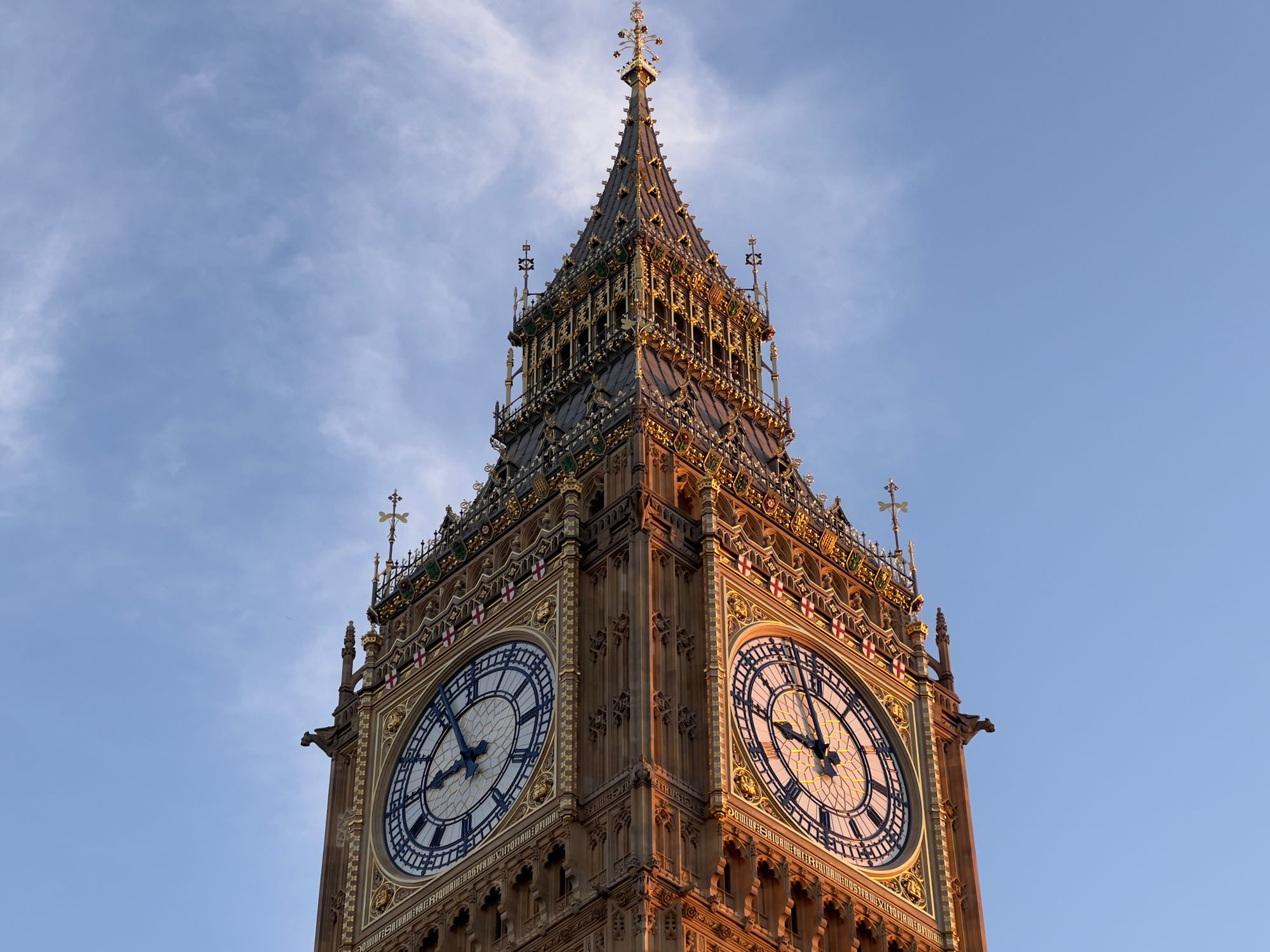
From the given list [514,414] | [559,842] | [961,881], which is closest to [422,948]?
[559,842]

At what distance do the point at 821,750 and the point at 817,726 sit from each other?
0.87 m

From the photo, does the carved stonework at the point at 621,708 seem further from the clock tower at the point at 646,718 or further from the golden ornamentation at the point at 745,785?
the golden ornamentation at the point at 745,785

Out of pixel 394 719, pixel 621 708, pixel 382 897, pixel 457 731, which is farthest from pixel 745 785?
pixel 394 719

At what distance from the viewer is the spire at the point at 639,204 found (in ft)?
273

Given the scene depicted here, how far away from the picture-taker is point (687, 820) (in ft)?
199

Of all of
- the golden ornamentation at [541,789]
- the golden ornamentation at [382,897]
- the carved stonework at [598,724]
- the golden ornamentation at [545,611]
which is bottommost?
the golden ornamentation at [382,897]

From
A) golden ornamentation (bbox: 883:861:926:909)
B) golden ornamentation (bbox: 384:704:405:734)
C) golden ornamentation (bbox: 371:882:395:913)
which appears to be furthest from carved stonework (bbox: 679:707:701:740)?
golden ornamentation (bbox: 384:704:405:734)

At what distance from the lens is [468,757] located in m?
65.3

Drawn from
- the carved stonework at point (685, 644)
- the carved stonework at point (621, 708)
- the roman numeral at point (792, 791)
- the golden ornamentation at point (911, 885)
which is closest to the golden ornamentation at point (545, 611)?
the carved stonework at point (685, 644)

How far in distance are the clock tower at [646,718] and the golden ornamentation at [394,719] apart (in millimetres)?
127

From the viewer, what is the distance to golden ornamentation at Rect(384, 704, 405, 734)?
224ft

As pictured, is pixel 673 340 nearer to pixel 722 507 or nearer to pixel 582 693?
pixel 722 507

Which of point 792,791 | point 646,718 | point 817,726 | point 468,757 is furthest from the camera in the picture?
point 817,726

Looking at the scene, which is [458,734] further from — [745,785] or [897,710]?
[897,710]
